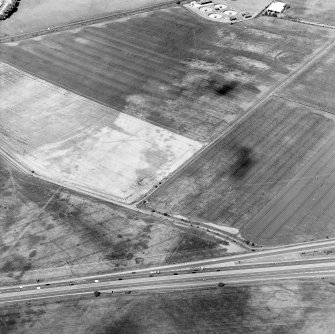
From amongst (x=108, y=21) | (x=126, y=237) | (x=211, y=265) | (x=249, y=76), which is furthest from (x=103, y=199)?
(x=108, y=21)

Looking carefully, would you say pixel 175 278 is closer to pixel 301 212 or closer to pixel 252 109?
pixel 301 212

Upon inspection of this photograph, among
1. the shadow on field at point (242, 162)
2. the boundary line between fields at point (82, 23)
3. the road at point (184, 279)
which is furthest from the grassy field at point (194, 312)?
the boundary line between fields at point (82, 23)

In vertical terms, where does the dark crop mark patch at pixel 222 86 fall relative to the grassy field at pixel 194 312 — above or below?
above

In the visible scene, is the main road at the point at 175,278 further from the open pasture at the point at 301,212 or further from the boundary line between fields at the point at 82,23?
the boundary line between fields at the point at 82,23

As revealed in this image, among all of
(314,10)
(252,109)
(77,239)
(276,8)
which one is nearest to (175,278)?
(77,239)

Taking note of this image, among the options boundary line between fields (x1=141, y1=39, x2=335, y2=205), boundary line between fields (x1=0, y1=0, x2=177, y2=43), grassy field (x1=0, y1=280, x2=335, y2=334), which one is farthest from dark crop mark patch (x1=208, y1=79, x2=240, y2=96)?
grassy field (x1=0, y1=280, x2=335, y2=334)

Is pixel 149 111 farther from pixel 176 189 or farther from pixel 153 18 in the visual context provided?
pixel 153 18
